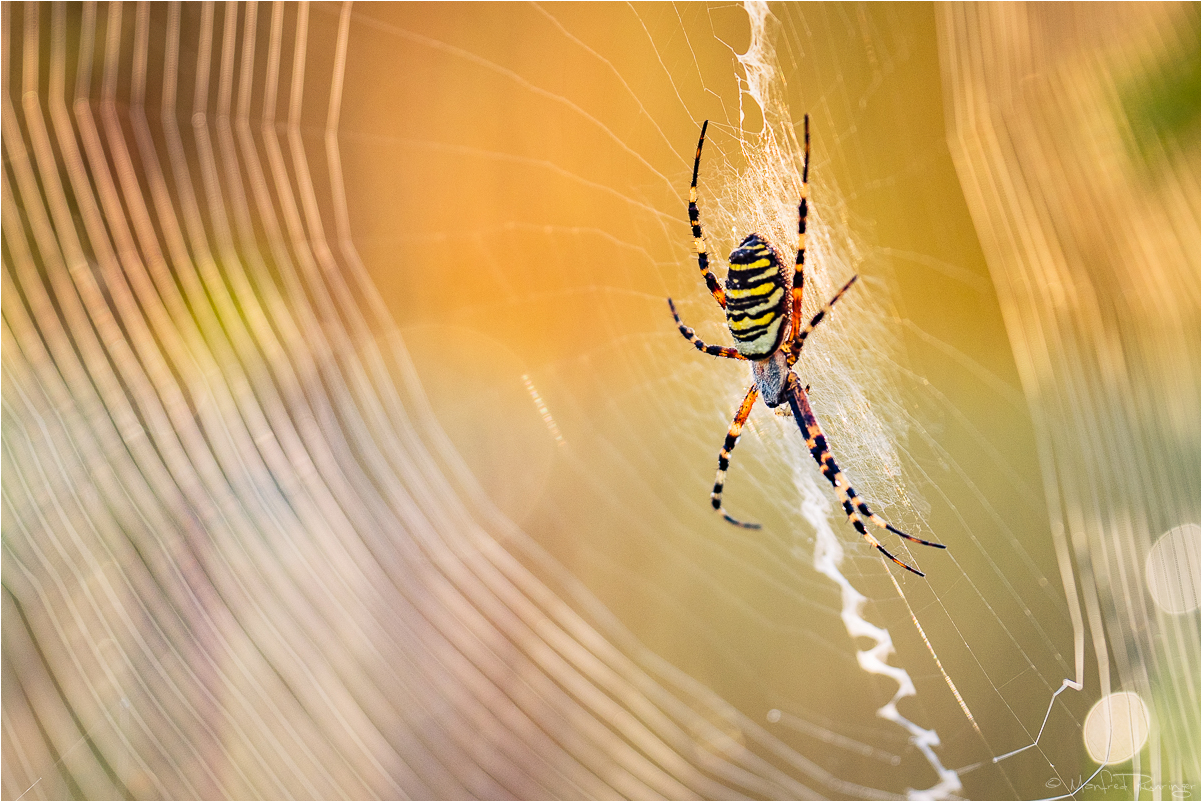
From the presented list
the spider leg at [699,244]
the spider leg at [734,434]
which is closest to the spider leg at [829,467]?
the spider leg at [734,434]

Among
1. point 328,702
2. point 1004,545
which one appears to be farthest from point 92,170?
point 1004,545

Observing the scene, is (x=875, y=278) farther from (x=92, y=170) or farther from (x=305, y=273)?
(x=92, y=170)

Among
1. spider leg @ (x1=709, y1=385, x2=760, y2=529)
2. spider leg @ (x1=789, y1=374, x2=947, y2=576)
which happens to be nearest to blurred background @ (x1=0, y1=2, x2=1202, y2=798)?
spider leg @ (x1=789, y1=374, x2=947, y2=576)

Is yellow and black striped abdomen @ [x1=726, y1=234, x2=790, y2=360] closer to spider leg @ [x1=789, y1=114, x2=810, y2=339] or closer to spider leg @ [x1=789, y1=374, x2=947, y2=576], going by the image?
spider leg @ [x1=789, y1=114, x2=810, y2=339]

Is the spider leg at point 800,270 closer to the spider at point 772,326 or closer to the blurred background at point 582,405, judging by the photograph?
the spider at point 772,326

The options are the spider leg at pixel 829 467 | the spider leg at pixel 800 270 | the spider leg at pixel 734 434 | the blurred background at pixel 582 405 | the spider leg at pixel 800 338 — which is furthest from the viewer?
the spider leg at pixel 734 434

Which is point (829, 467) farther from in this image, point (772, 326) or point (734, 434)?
point (772, 326)
